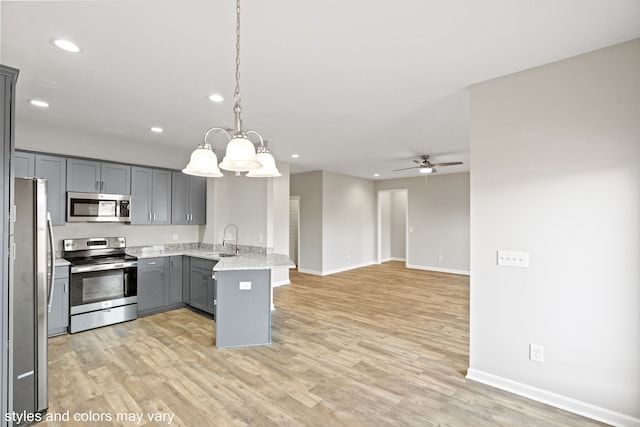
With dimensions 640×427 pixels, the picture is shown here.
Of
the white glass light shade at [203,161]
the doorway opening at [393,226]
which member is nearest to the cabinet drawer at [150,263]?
the white glass light shade at [203,161]

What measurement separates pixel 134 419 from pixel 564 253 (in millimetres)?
3353

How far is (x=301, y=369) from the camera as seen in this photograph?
111 inches

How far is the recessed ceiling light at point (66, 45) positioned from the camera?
201 centimetres

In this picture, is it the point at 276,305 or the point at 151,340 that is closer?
the point at 151,340

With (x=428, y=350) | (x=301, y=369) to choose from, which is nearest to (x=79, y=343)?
(x=301, y=369)

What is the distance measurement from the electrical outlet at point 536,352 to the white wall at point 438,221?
552cm

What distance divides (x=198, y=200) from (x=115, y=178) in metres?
1.28

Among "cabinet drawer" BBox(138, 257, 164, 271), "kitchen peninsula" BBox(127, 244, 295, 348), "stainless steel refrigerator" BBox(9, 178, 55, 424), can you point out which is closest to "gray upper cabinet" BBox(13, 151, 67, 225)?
"cabinet drawer" BBox(138, 257, 164, 271)

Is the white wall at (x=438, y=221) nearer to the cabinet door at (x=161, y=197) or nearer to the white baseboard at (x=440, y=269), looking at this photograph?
the white baseboard at (x=440, y=269)

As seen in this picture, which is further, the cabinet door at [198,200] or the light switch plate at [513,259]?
the cabinet door at [198,200]

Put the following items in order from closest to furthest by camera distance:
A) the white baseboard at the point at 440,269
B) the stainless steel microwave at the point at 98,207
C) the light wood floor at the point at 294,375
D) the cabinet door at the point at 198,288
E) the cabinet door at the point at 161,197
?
the light wood floor at the point at 294,375
the stainless steel microwave at the point at 98,207
the cabinet door at the point at 198,288
the cabinet door at the point at 161,197
the white baseboard at the point at 440,269

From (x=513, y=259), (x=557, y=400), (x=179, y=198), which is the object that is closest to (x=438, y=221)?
(x=513, y=259)

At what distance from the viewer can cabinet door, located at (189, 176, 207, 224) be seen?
5117 millimetres

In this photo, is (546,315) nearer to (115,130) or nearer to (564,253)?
(564,253)
